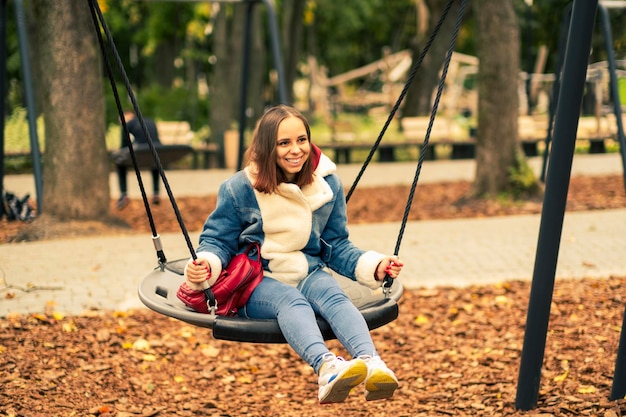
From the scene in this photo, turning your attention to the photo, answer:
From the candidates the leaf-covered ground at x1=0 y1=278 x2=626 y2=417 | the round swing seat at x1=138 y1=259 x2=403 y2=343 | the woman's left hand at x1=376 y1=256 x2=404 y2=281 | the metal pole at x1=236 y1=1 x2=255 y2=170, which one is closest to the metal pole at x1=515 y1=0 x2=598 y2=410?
the leaf-covered ground at x1=0 y1=278 x2=626 y2=417

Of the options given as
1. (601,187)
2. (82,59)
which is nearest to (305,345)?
(82,59)

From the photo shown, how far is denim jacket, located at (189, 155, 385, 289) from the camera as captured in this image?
337 centimetres

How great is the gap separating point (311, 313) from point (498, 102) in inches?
292

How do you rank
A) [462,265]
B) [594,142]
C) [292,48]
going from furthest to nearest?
1. [292,48]
2. [594,142]
3. [462,265]

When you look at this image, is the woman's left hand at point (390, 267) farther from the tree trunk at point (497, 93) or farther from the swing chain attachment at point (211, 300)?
the tree trunk at point (497, 93)

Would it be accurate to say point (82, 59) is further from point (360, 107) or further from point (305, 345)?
point (360, 107)

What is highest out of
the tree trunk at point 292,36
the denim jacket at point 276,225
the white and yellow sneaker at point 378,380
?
the tree trunk at point 292,36

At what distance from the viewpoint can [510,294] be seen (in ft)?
20.1

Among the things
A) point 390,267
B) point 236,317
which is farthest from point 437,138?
point 236,317

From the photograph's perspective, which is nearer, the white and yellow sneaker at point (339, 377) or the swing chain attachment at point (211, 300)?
the white and yellow sneaker at point (339, 377)

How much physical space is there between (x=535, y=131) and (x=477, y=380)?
14.1m

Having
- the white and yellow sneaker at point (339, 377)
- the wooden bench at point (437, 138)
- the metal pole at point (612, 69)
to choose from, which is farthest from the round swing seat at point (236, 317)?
the wooden bench at point (437, 138)

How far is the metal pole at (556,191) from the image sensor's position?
368 cm

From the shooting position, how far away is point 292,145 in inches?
129
